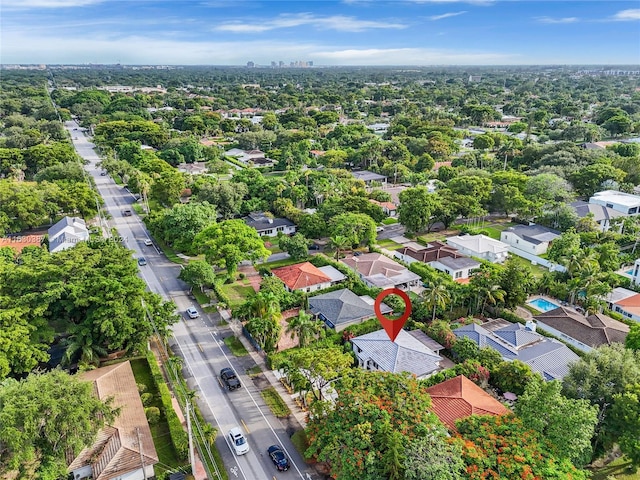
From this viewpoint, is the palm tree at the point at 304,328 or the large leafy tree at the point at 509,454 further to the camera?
the palm tree at the point at 304,328

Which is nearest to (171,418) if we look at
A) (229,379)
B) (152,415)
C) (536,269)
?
(152,415)

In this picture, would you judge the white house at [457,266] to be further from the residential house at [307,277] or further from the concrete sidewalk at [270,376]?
the concrete sidewalk at [270,376]

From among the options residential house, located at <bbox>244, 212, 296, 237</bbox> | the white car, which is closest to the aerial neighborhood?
the white car

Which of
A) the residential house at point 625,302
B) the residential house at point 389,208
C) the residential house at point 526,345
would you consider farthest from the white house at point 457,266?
the residential house at point 389,208

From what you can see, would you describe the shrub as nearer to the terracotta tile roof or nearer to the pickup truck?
the pickup truck

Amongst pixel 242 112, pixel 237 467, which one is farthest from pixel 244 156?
pixel 237 467

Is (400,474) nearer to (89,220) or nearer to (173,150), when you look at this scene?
(89,220)

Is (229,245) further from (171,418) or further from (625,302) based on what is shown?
(625,302)
